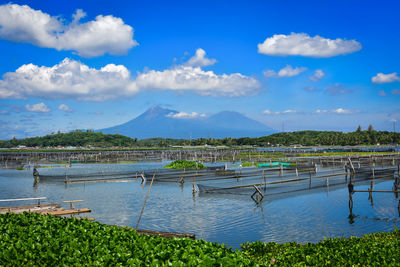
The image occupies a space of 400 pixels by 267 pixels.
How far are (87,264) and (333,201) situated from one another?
A: 77.8 ft

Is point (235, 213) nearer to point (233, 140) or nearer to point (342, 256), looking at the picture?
point (342, 256)

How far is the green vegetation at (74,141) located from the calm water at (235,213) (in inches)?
5324

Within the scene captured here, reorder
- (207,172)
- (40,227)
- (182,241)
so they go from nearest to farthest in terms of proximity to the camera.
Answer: (182,241) → (40,227) → (207,172)

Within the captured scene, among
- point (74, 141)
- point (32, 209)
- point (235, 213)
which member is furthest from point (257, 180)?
point (74, 141)

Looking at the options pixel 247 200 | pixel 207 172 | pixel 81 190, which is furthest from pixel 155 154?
pixel 247 200

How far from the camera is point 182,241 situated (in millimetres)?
8492

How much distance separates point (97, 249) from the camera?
7.78 m

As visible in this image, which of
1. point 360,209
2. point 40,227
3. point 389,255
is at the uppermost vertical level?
point 40,227

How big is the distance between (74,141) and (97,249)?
176379 millimetres

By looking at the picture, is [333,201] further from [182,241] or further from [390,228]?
[182,241]

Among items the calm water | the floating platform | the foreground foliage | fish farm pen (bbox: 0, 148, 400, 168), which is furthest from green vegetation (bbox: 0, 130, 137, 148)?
the foreground foliage

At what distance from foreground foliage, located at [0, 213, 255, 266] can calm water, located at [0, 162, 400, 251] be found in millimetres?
7845

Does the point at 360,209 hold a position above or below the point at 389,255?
below

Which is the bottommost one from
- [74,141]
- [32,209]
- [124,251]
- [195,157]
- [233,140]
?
[195,157]
